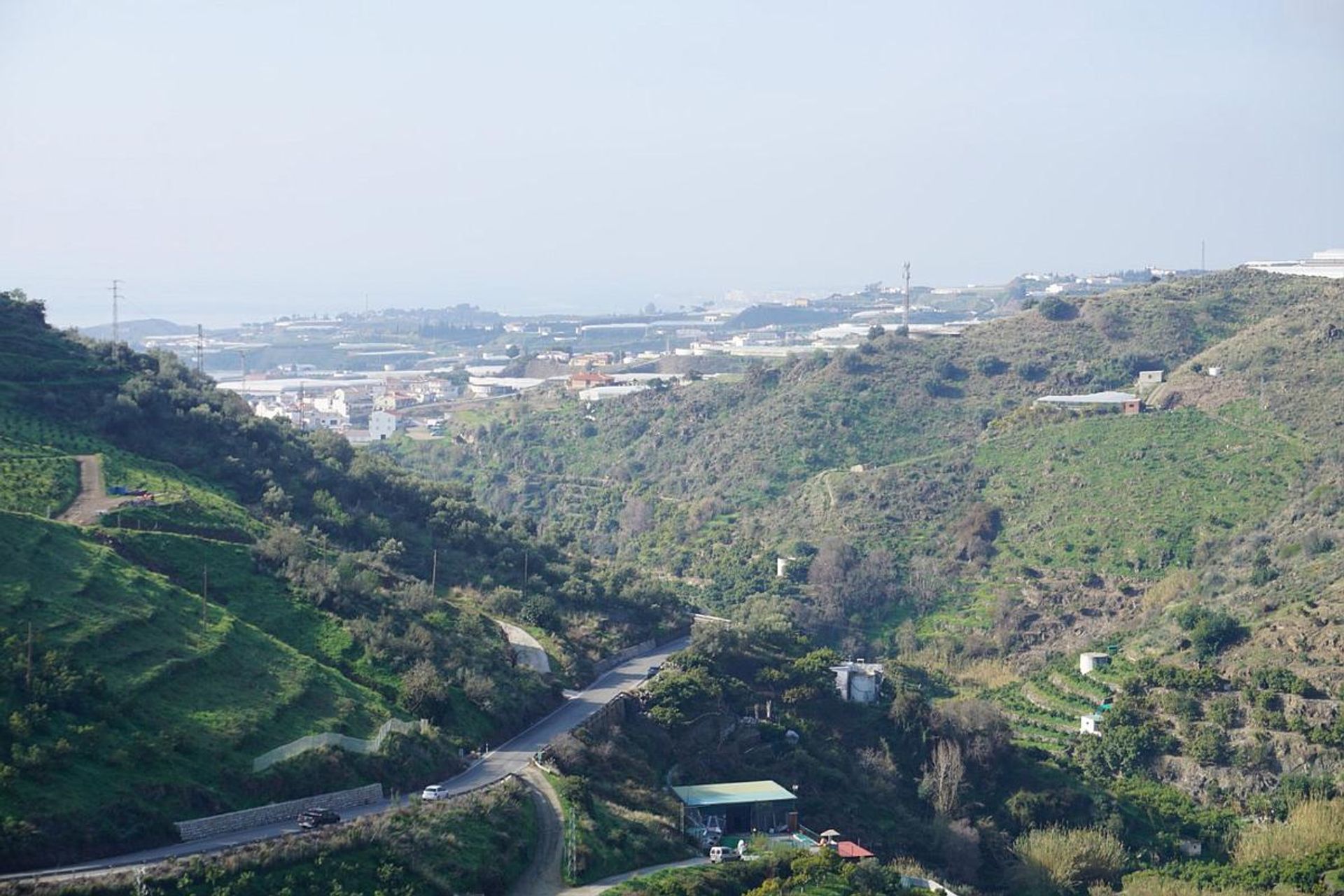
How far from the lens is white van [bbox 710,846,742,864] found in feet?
112

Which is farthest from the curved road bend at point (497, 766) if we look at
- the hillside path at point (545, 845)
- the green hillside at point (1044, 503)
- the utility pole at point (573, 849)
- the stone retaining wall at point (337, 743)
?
the green hillside at point (1044, 503)

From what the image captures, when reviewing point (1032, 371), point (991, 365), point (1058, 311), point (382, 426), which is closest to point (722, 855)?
point (1032, 371)

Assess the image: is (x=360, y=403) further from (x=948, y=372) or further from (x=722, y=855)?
(x=722, y=855)

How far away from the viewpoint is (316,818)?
98.4 ft

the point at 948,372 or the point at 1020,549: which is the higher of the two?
the point at 948,372

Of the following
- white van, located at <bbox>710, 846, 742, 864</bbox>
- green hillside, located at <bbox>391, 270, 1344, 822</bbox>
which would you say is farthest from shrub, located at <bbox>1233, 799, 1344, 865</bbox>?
white van, located at <bbox>710, 846, 742, 864</bbox>

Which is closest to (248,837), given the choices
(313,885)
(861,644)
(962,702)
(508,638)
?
(313,885)

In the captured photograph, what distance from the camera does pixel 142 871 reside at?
85.1ft

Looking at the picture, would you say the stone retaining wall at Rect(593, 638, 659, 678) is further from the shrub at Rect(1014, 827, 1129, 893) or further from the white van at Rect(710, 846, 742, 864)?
the shrub at Rect(1014, 827, 1129, 893)

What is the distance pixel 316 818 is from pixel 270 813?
3.27ft

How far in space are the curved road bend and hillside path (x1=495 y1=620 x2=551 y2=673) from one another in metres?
1.35

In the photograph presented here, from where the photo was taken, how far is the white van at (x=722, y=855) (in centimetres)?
3422

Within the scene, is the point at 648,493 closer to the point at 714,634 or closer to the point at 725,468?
the point at 725,468

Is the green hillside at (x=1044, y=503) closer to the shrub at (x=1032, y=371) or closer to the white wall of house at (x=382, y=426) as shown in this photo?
the shrub at (x=1032, y=371)
